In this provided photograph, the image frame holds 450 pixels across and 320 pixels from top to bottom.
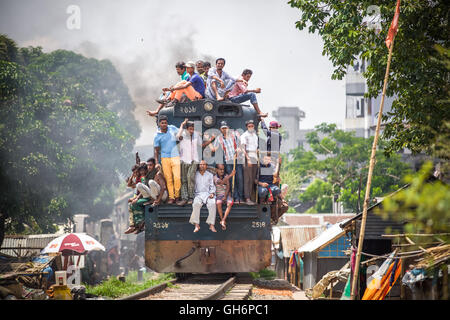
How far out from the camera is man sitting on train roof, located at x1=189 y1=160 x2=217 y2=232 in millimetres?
13266

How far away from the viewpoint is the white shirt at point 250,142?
44.8ft

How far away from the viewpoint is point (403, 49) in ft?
41.8

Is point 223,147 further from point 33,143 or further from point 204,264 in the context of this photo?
point 33,143

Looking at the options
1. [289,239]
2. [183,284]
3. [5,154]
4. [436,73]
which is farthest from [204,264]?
[289,239]

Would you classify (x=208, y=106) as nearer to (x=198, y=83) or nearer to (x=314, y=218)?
(x=198, y=83)

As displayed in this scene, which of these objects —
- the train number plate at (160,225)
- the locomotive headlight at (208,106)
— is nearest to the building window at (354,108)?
the locomotive headlight at (208,106)

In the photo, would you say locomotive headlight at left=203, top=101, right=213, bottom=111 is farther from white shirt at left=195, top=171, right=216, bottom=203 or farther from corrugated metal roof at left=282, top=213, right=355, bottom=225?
corrugated metal roof at left=282, top=213, right=355, bottom=225

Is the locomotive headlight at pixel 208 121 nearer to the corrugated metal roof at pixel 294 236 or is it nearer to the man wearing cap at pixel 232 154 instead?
the man wearing cap at pixel 232 154

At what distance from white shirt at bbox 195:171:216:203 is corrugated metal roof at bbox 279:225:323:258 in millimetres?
17461

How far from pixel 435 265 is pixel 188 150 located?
6.01 metres

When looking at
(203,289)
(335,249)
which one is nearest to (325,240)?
(335,249)

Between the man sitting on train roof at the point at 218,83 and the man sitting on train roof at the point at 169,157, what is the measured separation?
→ 1574 mm

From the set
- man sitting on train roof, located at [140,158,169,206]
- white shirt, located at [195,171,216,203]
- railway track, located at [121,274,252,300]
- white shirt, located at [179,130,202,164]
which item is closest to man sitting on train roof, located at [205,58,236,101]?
white shirt, located at [179,130,202,164]

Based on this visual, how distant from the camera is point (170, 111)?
14.4 m
